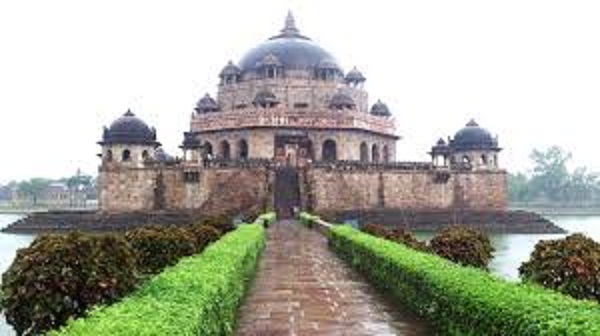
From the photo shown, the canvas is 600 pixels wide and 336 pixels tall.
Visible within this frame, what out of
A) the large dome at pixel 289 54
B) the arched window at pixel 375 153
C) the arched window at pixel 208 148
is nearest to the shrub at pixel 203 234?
the arched window at pixel 208 148

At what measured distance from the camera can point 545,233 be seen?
4675 centimetres

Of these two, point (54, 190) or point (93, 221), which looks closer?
point (93, 221)

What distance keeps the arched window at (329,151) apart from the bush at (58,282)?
45.4 meters

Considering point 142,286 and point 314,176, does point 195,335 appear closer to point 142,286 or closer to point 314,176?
point 142,286

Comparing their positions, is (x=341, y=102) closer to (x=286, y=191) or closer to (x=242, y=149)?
(x=242, y=149)

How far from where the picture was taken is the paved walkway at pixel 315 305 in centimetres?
1034

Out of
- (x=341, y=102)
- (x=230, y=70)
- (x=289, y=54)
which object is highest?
(x=289, y=54)

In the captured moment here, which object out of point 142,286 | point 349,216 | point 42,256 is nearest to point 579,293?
point 142,286

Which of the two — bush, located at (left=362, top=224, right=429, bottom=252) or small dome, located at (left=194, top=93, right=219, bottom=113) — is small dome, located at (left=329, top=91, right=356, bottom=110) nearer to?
small dome, located at (left=194, top=93, right=219, bottom=113)

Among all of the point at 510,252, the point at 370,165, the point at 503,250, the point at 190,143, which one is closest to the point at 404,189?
the point at 370,165

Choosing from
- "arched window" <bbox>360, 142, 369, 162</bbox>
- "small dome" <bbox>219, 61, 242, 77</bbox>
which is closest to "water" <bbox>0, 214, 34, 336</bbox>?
"small dome" <bbox>219, 61, 242, 77</bbox>

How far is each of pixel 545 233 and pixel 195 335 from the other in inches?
1669

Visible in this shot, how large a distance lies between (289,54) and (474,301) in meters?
50.2

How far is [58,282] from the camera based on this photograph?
809cm
